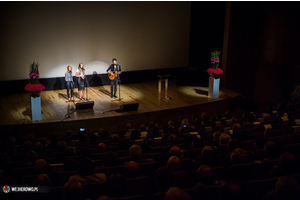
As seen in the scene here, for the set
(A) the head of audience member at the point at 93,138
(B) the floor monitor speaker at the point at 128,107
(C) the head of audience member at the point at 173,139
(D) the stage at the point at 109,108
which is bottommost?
(D) the stage at the point at 109,108

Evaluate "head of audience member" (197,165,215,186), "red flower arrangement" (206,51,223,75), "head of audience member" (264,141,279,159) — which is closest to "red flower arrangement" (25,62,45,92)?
"red flower arrangement" (206,51,223,75)

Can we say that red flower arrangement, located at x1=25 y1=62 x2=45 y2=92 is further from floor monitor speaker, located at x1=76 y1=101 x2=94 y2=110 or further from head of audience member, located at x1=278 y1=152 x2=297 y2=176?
head of audience member, located at x1=278 y1=152 x2=297 y2=176

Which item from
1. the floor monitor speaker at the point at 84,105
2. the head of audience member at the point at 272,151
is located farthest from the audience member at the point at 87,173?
the floor monitor speaker at the point at 84,105

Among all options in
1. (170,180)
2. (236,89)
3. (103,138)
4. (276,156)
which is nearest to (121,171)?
(170,180)

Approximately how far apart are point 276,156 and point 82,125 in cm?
612

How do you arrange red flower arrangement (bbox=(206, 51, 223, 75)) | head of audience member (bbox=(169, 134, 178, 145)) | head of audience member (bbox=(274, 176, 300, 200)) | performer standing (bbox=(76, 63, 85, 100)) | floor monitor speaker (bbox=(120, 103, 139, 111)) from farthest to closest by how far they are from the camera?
red flower arrangement (bbox=(206, 51, 223, 75)) → performer standing (bbox=(76, 63, 85, 100)) → floor monitor speaker (bbox=(120, 103, 139, 111)) → head of audience member (bbox=(169, 134, 178, 145)) → head of audience member (bbox=(274, 176, 300, 200))

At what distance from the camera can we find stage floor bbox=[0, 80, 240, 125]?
9672mm

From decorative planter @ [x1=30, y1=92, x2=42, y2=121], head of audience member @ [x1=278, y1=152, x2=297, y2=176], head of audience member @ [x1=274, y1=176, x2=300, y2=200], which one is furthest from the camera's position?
decorative planter @ [x1=30, y1=92, x2=42, y2=121]

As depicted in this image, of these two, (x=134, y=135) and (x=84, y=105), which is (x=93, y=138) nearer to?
(x=134, y=135)

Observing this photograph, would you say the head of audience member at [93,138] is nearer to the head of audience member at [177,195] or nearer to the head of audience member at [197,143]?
the head of audience member at [197,143]

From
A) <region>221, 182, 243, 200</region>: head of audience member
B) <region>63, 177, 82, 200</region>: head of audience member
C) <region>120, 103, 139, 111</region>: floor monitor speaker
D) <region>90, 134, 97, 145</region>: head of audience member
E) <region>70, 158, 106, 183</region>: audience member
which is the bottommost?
<region>120, 103, 139, 111</region>: floor monitor speaker

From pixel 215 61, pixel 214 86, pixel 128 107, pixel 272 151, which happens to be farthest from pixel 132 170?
pixel 214 86

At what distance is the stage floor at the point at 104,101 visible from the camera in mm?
9672

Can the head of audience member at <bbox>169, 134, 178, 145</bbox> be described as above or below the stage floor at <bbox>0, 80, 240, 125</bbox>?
above
